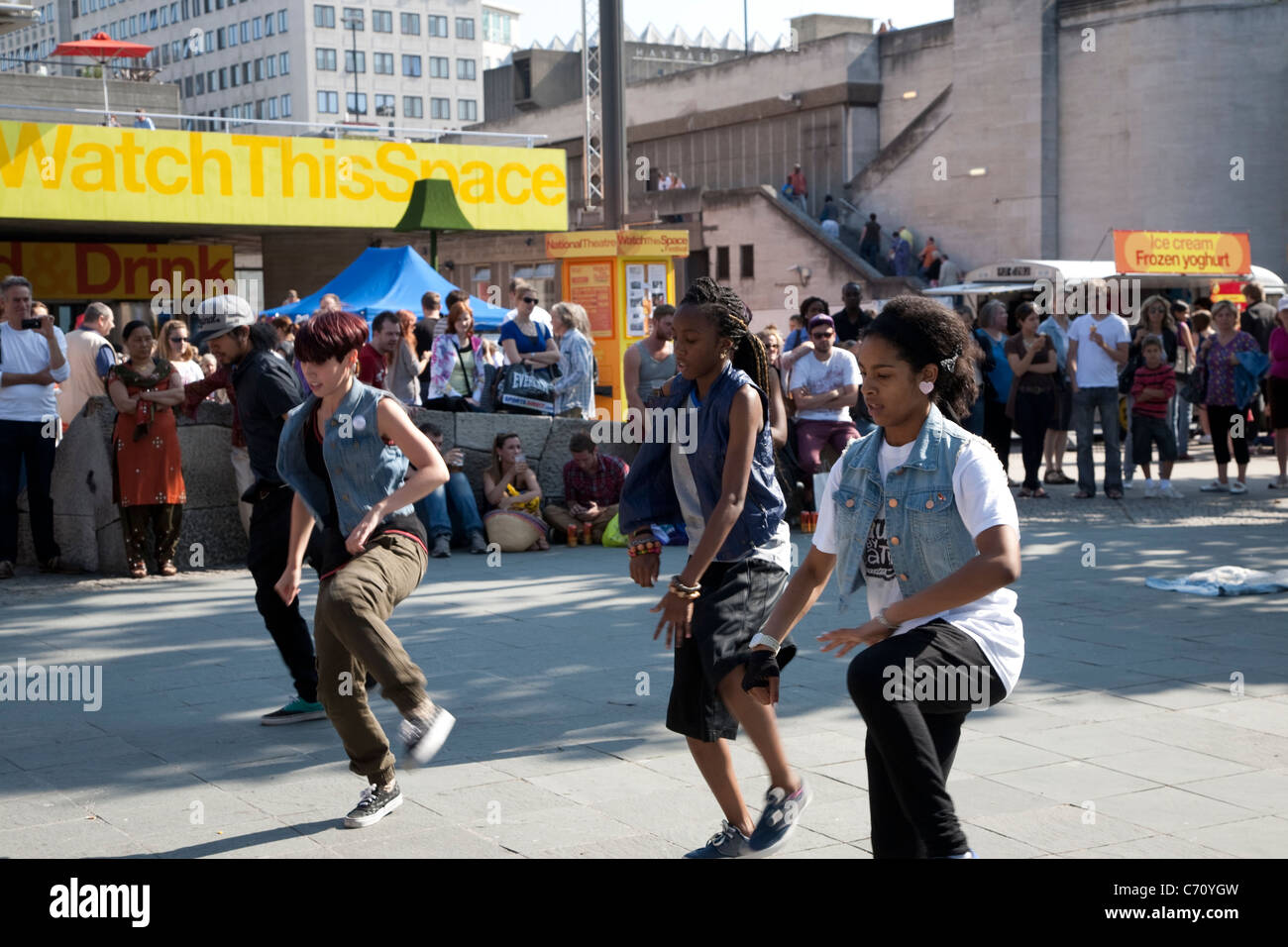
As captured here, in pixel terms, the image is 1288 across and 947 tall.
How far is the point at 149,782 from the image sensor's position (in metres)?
Answer: 5.42

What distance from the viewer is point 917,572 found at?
3500 millimetres

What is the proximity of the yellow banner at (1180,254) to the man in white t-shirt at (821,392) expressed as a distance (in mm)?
12113

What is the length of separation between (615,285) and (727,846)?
53.9ft

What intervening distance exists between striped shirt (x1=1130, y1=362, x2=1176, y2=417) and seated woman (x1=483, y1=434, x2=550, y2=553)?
5.74 metres

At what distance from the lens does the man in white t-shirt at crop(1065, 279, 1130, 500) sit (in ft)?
45.5

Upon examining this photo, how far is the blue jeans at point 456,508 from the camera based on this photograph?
1161 cm

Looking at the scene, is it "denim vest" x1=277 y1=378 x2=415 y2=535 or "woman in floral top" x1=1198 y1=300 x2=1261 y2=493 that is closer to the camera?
"denim vest" x1=277 y1=378 x2=415 y2=535

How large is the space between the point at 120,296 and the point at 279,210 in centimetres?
441

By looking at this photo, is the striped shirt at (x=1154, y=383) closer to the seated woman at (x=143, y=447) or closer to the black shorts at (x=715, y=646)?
the seated woman at (x=143, y=447)

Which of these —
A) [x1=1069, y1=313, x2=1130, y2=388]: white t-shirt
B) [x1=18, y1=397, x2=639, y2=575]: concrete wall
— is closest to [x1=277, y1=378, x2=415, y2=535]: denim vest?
[x1=18, y1=397, x2=639, y2=575]: concrete wall

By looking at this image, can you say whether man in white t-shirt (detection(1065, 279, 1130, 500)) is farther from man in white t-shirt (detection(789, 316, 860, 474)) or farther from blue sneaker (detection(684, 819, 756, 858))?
blue sneaker (detection(684, 819, 756, 858))

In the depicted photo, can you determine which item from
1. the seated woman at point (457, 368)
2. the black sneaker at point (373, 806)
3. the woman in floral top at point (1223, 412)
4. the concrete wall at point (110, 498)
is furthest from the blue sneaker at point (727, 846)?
the woman in floral top at point (1223, 412)
